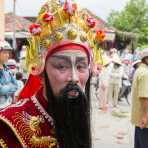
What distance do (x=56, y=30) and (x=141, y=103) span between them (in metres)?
3.46

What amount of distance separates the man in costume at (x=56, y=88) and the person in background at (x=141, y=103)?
10.5 feet

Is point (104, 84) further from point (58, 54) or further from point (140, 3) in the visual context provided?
point (140, 3)

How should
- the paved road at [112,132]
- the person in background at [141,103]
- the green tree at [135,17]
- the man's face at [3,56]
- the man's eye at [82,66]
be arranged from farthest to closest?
the green tree at [135,17], the paved road at [112,132], the man's face at [3,56], the person in background at [141,103], the man's eye at [82,66]

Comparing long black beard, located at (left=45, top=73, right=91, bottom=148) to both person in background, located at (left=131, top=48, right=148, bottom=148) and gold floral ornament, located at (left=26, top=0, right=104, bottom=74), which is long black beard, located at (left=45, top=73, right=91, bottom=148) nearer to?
gold floral ornament, located at (left=26, top=0, right=104, bottom=74)

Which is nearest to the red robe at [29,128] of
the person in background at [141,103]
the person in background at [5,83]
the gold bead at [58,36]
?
the gold bead at [58,36]

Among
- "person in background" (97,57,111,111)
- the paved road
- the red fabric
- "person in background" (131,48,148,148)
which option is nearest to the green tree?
"person in background" (97,57,111,111)

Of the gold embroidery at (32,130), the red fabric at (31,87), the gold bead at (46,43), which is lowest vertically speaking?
the gold embroidery at (32,130)

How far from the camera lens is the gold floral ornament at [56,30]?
97.8 inches

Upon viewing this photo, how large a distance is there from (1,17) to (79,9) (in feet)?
37.3

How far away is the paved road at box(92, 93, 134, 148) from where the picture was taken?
8.19m

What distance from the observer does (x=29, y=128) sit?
2439 mm

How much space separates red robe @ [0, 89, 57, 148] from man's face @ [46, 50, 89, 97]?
0.15m

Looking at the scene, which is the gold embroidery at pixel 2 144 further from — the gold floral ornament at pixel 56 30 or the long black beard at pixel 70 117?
the gold floral ornament at pixel 56 30

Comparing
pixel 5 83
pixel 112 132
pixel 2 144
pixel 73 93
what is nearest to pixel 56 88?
pixel 73 93
